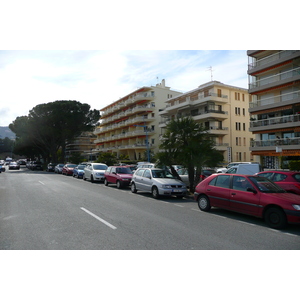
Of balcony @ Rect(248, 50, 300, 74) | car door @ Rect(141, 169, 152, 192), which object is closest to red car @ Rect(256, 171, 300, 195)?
car door @ Rect(141, 169, 152, 192)

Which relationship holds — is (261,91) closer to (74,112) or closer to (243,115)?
(243,115)

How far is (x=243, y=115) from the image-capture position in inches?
1967

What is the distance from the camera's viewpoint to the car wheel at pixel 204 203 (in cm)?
1023

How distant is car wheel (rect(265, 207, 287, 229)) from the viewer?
773 centimetres


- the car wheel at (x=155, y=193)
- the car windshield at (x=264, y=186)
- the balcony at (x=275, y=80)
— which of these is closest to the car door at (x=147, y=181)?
the car wheel at (x=155, y=193)

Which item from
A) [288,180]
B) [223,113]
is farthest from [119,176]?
[223,113]

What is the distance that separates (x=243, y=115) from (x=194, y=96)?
30.4 feet

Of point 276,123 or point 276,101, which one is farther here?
point 276,101

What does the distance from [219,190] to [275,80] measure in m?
28.1

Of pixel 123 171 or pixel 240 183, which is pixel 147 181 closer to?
pixel 123 171

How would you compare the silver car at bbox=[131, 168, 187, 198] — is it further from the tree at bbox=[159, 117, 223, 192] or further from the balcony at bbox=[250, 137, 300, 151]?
the balcony at bbox=[250, 137, 300, 151]

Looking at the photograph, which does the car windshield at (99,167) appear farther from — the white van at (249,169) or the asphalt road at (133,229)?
the asphalt road at (133,229)

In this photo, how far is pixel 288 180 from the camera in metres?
12.0

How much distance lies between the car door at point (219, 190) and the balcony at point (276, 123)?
24.0 m
